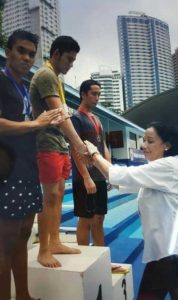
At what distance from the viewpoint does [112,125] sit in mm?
16062

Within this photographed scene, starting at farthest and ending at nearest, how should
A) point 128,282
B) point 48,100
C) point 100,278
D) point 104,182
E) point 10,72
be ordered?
point 104,182, point 128,282, point 100,278, point 48,100, point 10,72

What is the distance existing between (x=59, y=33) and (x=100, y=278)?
124 centimetres

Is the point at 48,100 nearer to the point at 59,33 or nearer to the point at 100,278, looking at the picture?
the point at 59,33

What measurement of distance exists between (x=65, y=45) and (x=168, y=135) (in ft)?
2.26

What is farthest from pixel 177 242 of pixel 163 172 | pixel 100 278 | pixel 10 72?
pixel 10 72

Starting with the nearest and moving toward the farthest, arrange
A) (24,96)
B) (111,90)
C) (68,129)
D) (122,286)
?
(24,96)
(68,129)
(122,286)
(111,90)

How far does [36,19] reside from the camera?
139 cm

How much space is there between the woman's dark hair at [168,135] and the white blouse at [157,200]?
0.21 feet

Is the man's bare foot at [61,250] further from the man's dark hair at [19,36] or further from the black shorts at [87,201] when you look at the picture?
the man's dark hair at [19,36]

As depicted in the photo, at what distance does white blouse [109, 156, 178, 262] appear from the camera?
143 centimetres

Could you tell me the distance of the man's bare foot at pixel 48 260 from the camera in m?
1.58

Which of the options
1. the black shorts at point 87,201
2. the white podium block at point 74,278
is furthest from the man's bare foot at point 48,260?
the black shorts at point 87,201

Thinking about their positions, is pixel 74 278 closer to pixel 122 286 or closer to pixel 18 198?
pixel 18 198

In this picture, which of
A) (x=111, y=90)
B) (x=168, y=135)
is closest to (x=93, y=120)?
→ (x=111, y=90)
